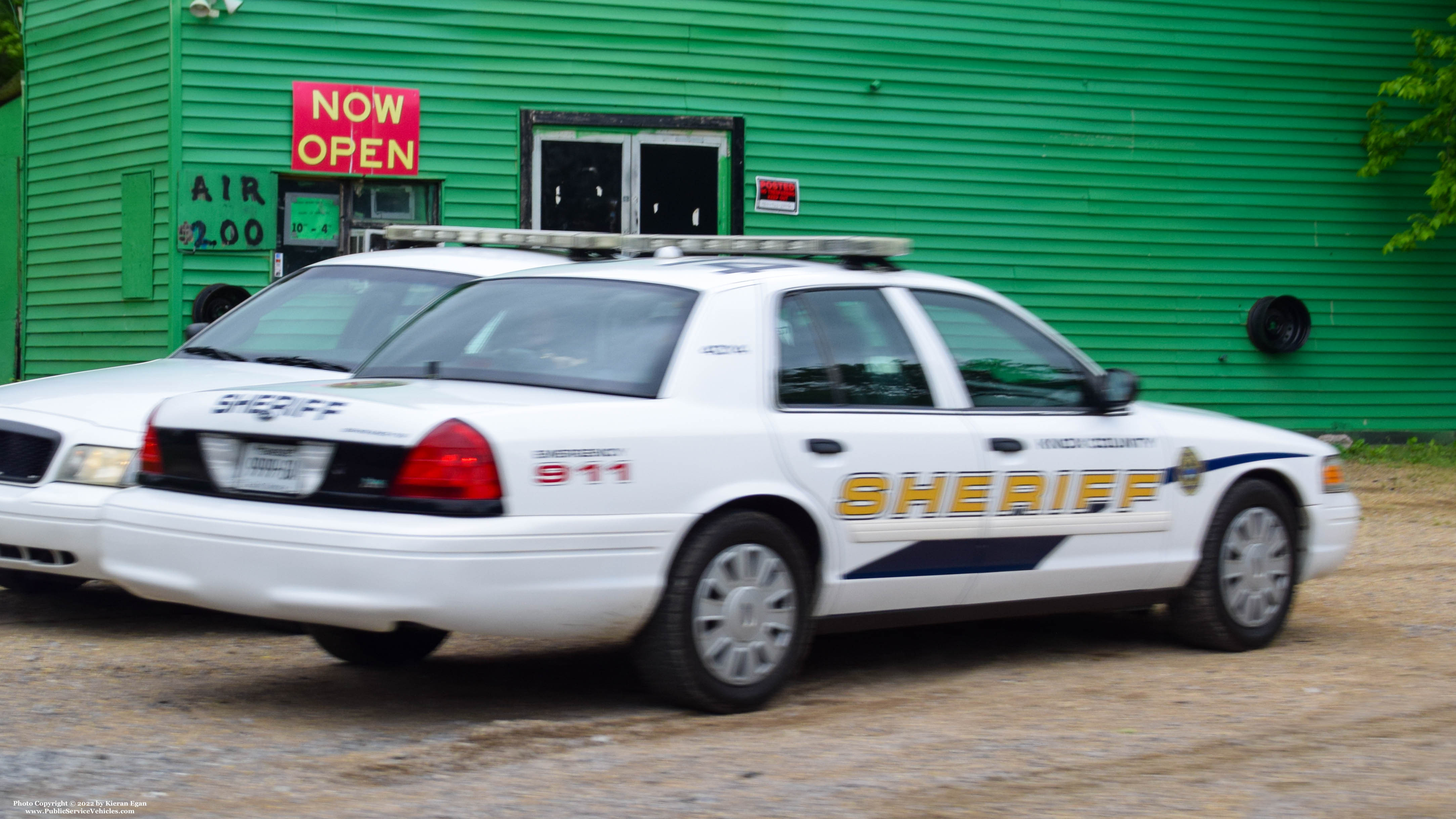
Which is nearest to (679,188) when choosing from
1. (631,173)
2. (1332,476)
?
(631,173)

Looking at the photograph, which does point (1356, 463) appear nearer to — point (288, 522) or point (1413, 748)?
point (1413, 748)

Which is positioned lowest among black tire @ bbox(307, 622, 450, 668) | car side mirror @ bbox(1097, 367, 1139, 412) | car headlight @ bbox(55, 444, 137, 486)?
black tire @ bbox(307, 622, 450, 668)

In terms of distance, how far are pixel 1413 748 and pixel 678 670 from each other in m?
2.16

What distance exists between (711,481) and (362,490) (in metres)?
1.04

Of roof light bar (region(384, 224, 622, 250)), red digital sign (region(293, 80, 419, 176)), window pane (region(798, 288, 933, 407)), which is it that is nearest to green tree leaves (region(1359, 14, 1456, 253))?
red digital sign (region(293, 80, 419, 176))

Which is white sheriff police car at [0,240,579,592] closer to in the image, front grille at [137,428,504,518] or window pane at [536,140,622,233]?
front grille at [137,428,504,518]

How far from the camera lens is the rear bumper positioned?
→ 7.20 meters

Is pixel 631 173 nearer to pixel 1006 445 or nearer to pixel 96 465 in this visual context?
pixel 96 465

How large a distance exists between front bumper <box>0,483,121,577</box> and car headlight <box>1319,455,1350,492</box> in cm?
476

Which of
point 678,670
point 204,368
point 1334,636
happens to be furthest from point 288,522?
point 1334,636

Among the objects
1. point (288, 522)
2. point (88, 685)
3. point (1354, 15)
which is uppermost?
point (1354, 15)

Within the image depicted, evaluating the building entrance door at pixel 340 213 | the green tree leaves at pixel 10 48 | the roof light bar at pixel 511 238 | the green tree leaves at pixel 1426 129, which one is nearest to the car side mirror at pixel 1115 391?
the roof light bar at pixel 511 238

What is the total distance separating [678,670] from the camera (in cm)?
529

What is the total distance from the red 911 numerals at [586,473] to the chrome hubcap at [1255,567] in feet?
9.35
